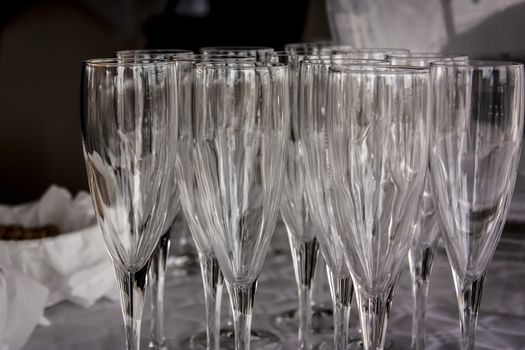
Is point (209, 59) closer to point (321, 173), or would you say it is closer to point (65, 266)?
point (321, 173)

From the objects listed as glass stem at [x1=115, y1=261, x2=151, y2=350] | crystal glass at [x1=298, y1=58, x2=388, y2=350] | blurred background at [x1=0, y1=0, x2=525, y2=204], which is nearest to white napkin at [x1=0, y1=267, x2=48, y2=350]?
glass stem at [x1=115, y1=261, x2=151, y2=350]

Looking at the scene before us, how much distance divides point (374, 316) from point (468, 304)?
74 mm

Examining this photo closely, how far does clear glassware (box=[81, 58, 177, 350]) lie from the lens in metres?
0.53

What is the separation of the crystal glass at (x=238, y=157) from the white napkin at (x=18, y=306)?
196 millimetres

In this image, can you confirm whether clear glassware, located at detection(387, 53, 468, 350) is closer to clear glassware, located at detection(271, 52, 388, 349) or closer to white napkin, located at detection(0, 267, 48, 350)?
clear glassware, located at detection(271, 52, 388, 349)

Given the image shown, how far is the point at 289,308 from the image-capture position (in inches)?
29.9

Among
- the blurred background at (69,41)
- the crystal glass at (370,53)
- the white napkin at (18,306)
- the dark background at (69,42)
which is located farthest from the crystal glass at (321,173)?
the dark background at (69,42)

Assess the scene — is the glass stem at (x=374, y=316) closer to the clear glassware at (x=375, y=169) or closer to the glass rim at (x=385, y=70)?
the clear glassware at (x=375, y=169)

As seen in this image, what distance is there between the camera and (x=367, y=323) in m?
0.52

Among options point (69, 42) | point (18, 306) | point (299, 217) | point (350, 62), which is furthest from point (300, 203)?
point (69, 42)

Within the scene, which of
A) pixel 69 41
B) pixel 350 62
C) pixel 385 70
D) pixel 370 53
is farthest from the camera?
pixel 69 41

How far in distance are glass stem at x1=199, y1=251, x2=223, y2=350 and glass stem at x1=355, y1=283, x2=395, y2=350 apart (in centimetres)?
14

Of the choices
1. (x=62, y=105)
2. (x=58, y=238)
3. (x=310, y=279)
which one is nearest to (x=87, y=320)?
(x=58, y=238)

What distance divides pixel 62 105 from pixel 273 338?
20.8 inches
